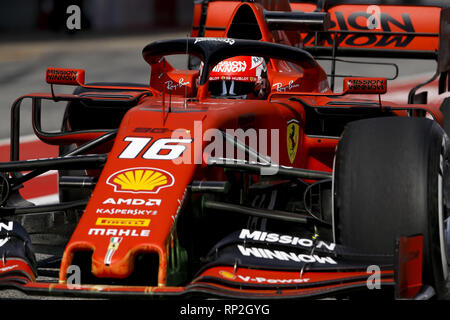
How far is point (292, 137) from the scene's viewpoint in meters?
5.26

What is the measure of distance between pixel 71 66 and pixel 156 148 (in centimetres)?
1368

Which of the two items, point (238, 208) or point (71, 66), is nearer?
point (238, 208)

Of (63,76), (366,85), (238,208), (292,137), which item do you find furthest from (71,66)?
(238,208)

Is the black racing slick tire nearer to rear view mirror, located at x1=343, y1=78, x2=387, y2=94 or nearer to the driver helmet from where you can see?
rear view mirror, located at x1=343, y1=78, x2=387, y2=94

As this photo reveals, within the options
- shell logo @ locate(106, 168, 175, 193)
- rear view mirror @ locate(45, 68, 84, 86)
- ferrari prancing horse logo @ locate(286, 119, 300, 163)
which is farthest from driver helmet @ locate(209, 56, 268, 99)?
shell logo @ locate(106, 168, 175, 193)

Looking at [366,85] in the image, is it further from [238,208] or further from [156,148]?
[156,148]

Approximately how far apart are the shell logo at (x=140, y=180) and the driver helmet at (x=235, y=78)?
1592mm

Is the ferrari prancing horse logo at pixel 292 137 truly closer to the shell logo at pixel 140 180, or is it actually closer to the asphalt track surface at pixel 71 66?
the shell logo at pixel 140 180

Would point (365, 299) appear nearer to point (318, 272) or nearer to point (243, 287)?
point (318, 272)

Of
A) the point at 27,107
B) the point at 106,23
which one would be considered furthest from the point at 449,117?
the point at 106,23

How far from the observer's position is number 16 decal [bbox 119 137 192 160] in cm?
411

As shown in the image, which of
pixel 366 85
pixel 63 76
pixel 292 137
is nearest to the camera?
pixel 366 85
